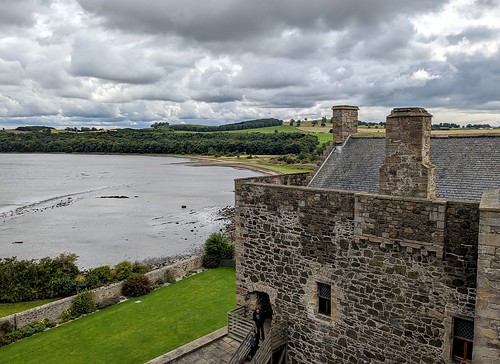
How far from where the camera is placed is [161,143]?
155 meters

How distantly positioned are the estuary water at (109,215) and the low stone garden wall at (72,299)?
7.16 m

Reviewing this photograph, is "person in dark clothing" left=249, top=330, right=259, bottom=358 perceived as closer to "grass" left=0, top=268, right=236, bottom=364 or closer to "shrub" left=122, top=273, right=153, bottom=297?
"grass" left=0, top=268, right=236, bottom=364

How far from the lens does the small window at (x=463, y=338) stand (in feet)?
29.0

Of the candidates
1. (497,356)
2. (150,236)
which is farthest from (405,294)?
(150,236)

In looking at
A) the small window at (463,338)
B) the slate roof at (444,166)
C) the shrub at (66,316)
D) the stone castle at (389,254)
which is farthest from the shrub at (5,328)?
the small window at (463,338)

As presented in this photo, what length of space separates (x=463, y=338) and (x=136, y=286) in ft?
60.1

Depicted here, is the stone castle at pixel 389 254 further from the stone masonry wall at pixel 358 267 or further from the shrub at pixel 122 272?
the shrub at pixel 122 272

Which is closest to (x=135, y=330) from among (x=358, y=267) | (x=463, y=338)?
(x=358, y=267)

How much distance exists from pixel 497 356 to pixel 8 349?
18654 millimetres

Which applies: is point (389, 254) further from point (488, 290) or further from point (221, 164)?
point (221, 164)

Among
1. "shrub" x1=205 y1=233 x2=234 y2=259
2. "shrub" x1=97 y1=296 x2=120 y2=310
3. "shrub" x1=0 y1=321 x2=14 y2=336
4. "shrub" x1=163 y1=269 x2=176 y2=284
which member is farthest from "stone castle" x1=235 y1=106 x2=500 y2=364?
"shrub" x1=205 y1=233 x2=234 y2=259

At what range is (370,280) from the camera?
33.1 ft

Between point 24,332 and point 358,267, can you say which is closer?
point 358,267

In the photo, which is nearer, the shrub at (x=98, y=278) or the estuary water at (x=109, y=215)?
the shrub at (x=98, y=278)
